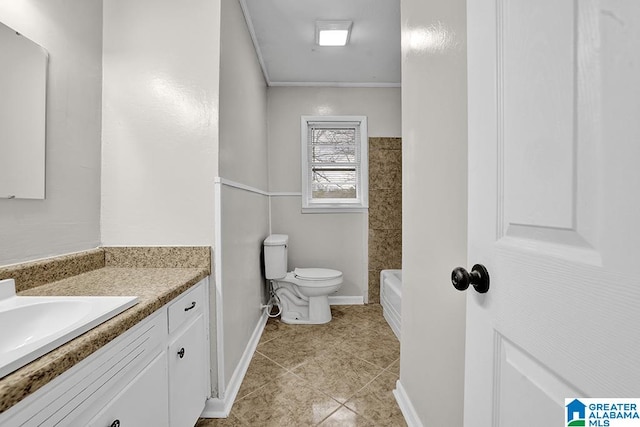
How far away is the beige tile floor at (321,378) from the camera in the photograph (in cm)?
153

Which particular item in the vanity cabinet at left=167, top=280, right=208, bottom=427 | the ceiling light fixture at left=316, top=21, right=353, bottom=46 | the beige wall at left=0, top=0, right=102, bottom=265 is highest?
the ceiling light fixture at left=316, top=21, right=353, bottom=46

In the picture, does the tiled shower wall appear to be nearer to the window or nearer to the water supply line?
the window

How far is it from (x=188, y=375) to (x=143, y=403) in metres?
0.36

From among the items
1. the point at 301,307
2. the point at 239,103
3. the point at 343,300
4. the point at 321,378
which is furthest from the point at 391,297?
the point at 239,103

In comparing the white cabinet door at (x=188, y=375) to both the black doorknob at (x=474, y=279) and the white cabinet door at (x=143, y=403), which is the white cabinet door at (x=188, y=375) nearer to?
the white cabinet door at (x=143, y=403)

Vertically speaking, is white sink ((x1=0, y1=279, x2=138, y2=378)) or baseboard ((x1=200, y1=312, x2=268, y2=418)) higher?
white sink ((x1=0, y1=279, x2=138, y2=378))

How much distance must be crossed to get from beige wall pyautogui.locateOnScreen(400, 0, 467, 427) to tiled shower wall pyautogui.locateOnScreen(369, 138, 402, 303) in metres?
1.70

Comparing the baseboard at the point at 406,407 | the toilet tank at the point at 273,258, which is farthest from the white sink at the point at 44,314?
the toilet tank at the point at 273,258

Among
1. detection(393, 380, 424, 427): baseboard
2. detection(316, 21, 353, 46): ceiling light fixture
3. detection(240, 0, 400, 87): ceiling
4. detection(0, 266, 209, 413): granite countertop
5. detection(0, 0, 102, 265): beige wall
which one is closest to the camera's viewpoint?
detection(0, 266, 209, 413): granite countertop

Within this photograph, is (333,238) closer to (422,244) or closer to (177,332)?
(422,244)

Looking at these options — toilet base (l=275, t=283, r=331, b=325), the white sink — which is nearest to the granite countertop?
the white sink

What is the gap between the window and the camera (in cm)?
335

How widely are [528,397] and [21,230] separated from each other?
170 centimetres

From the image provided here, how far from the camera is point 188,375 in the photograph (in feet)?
4.29
